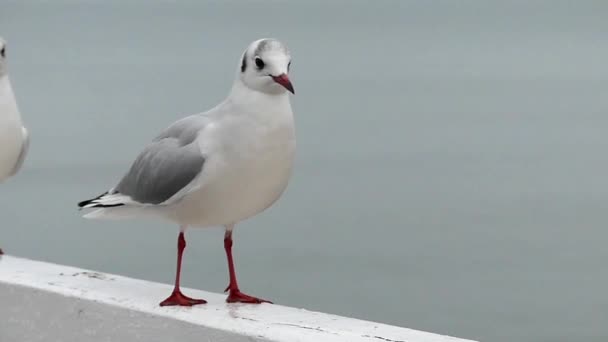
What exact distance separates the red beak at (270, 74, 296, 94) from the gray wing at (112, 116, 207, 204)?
0.82 feet

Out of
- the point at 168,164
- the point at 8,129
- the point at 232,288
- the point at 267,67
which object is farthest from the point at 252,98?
the point at 8,129

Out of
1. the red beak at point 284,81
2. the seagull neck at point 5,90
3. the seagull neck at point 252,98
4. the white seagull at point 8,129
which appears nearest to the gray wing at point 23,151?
the white seagull at point 8,129

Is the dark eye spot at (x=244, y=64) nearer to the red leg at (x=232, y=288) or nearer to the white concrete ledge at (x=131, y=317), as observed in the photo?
the red leg at (x=232, y=288)

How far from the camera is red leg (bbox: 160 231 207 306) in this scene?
2568 mm

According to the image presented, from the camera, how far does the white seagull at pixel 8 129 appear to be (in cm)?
343

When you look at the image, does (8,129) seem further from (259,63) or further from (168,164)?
(259,63)

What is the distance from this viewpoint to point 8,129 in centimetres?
344

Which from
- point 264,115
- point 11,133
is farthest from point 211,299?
point 11,133

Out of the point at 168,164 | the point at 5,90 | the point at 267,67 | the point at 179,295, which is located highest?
the point at 267,67

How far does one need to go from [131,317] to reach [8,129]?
1160 mm

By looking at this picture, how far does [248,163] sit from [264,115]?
117mm

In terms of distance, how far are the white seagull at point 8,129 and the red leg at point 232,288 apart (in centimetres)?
113

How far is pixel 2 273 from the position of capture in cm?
292

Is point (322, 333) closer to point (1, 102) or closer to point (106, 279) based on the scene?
point (106, 279)
